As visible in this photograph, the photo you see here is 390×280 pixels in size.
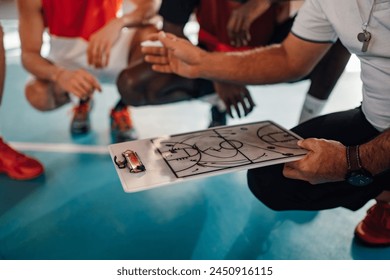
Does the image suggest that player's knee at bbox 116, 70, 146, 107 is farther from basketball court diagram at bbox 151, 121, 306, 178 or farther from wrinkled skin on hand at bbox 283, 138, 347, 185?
wrinkled skin on hand at bbox 283, 138, 347, 185

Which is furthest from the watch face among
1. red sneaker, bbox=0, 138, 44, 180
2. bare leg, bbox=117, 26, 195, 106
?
red sneaker, bbox=0, 138, 44, 180

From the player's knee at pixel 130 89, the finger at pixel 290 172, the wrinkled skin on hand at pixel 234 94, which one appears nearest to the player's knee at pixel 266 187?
the finger at pixel 290 172

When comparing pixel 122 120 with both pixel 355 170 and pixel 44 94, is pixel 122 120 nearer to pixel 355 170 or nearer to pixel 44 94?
pixel 44 94

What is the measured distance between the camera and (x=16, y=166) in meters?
1.28

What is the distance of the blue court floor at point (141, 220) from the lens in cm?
100

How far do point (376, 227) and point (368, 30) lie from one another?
0.51 m

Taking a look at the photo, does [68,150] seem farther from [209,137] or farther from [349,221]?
[349,221]

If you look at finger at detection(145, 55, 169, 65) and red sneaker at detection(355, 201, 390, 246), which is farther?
finger at detection(145, 55, 169, 65)

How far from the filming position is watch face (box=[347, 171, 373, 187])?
0.82 metres

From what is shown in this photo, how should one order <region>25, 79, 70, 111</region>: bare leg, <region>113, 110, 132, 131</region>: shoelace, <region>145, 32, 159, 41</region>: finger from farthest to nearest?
<region>113, 110, 132, 131</region>: shoelace, <region>25, 79, 70, 111</region>: bare leg, <region>145, 32, 159, 41</region>: finger

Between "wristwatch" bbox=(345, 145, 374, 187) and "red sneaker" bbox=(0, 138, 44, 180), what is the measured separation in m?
0.96

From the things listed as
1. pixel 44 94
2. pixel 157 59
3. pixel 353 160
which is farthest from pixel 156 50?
pixel 353 160

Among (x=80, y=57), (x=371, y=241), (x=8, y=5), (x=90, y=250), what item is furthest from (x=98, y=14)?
(x=371, y=241)
